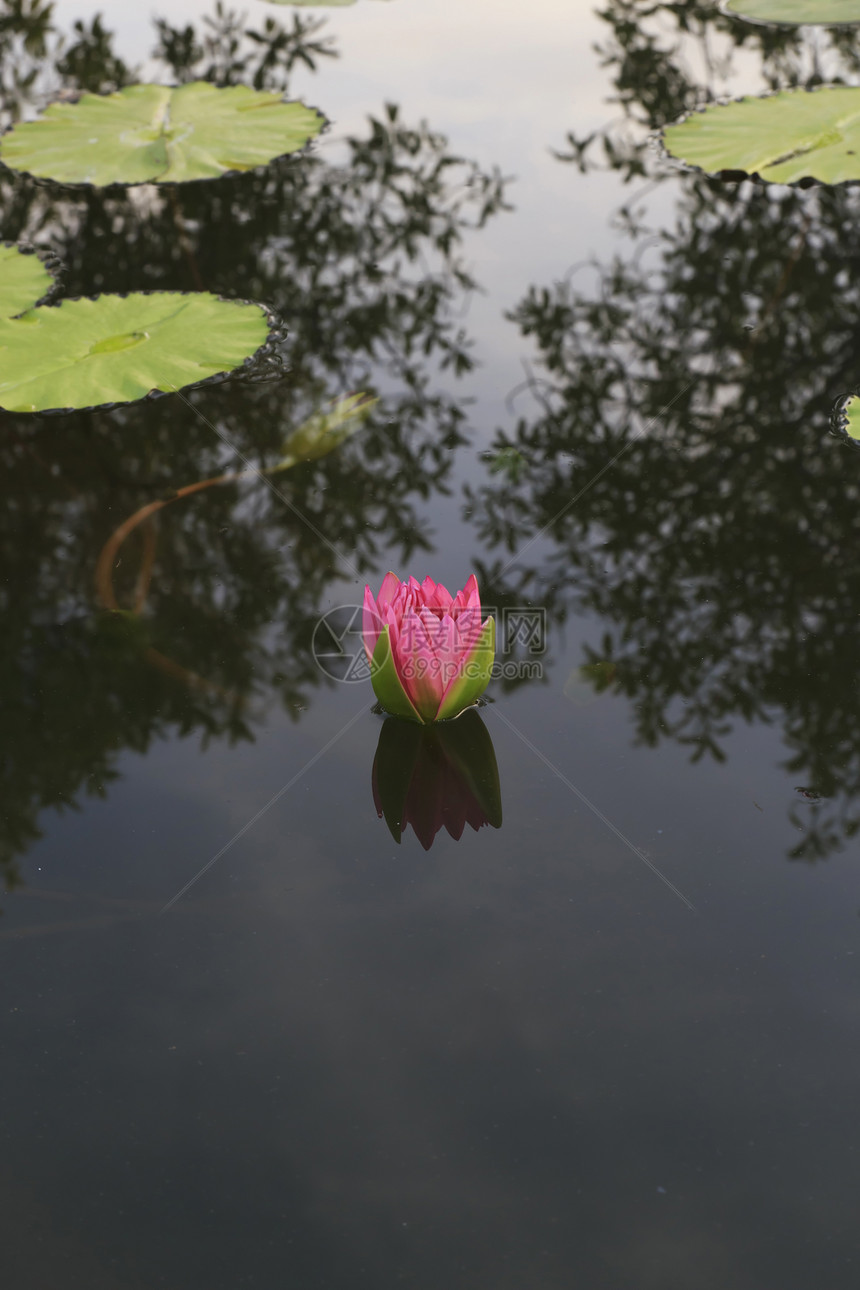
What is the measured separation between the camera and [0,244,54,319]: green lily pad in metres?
3.02

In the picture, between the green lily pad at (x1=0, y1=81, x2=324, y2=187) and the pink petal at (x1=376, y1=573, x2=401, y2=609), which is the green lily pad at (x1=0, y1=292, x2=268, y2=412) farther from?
the pink petal at (x1=376, y1=573, x2=401, y2=609)

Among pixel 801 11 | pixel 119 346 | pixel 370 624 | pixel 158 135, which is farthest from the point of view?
pixel 801 11

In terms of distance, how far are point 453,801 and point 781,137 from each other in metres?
2.99

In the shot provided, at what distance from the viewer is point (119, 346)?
2855mm

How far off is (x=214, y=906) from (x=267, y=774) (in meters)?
0.28

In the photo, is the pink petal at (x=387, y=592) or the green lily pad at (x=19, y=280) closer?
the pink petal at (x=387, y=592)

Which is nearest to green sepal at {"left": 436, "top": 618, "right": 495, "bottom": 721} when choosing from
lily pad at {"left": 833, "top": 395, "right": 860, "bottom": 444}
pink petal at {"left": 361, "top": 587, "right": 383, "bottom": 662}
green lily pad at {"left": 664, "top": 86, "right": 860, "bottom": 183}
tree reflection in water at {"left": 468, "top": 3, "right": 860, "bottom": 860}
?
pink petal at {"left": 361, "top": 587, "right": 383, "bottom": 662}

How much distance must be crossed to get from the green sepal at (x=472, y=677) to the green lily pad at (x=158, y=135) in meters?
2.58

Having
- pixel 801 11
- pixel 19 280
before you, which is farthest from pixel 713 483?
pixel 801 11

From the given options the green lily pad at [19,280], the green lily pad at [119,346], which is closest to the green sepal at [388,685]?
the green lily pad at [119,346]

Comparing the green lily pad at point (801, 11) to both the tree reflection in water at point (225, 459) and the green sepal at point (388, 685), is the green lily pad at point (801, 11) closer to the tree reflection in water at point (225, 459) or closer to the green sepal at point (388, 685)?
the tree reflection in water at point (225, 459)

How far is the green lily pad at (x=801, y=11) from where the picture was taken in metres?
4.64

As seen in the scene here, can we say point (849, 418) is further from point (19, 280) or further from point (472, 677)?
point (19, 280)

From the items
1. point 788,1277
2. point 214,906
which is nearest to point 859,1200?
point 788,1277
